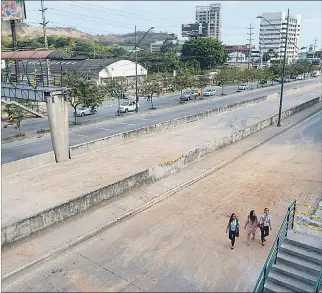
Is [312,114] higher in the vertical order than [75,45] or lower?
lower

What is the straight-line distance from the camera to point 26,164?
58.8ft

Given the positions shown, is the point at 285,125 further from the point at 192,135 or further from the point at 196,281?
the point at 196,281

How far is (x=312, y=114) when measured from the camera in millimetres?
37812

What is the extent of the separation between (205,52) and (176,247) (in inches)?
3536

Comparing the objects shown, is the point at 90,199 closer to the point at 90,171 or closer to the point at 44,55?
the point at 90,171

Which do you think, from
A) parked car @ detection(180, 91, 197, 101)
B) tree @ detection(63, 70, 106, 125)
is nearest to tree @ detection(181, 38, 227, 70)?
parked car @ detection(180, 91, 197, 101)

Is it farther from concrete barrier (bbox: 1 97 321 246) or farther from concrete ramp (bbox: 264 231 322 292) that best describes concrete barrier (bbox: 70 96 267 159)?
concrete ramp (bbox: 264 231 322 292)

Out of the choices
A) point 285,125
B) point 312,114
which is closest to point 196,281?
point 285,125

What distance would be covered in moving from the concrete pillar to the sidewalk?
0.73 metres

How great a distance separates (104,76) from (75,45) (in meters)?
49.9

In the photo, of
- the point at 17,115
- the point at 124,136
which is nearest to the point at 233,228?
the point at 124,136

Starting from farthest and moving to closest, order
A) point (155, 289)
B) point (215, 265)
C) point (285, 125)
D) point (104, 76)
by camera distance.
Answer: point (104, 76), point (285, 125), point (215, 265), point (155, 289)

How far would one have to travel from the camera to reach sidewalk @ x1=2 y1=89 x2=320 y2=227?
14031 mm

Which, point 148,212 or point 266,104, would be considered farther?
point 266,104
